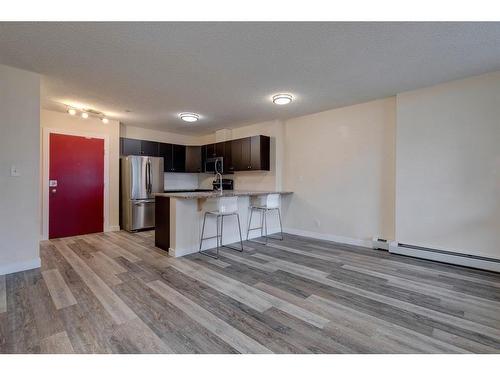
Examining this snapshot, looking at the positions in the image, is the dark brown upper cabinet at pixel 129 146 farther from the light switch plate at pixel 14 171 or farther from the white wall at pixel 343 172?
the white wall at pixel 343 172

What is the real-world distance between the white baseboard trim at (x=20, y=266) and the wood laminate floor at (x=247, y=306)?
0.12 m

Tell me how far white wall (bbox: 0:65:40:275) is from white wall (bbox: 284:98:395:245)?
434 cm

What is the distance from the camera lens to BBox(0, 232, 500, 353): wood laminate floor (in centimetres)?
169

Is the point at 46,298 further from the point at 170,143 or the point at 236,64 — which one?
the point at 170,143

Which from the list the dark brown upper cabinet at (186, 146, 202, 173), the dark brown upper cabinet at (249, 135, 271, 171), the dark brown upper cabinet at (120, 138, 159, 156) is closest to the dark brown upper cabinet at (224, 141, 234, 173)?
the dark brown upper cabinet at (249, 135, 271, 171)

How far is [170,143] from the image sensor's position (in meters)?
6.52

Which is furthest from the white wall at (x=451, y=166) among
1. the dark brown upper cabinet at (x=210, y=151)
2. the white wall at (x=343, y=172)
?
the dark brown upper cabinet at (x=210, y=151)

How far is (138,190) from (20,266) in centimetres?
256

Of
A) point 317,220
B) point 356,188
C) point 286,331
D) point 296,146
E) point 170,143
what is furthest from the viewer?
point 170,143

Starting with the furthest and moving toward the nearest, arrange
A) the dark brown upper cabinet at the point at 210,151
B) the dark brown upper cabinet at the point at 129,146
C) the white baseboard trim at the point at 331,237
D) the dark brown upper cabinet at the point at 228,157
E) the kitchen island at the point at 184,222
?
the dark brown upper cabinet at the point at 210,151, the dark brown upper cabinet at the point at 228,157, the dark brown upper cabinet at the point at 129,146, the white baseboard trim at the point at 331,237, the kitchen island at the point at 184,222

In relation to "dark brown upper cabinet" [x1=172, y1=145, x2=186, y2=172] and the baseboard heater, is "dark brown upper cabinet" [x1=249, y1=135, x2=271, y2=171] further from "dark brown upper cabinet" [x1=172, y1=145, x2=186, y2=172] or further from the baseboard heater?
the baseboard heater

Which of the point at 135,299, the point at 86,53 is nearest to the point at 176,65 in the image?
the point at 86,53

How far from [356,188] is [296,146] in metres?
1.58

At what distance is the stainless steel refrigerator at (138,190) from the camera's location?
523cm
